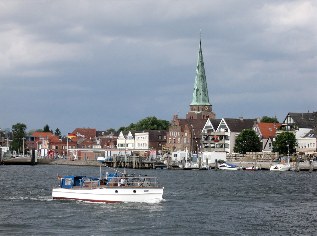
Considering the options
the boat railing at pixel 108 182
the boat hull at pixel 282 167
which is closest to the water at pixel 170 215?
the boat railing at pixel 108 182

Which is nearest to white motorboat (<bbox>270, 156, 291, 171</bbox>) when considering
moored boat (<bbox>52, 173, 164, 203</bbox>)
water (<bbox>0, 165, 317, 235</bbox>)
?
water (<bbox>0, 165, 317, 235</bbox>)

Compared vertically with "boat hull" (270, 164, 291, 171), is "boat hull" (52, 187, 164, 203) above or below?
below

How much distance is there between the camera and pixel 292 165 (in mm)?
181625

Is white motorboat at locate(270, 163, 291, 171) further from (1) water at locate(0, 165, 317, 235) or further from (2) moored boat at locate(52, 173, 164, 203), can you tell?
(2) moored boat at locate(52, 173, 164, 203)

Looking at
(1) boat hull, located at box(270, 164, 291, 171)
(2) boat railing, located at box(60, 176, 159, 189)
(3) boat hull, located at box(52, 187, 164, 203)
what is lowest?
(3) boat hull, located at box(52, 187, 164, 203)

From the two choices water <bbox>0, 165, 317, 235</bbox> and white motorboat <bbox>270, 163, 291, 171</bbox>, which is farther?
white motorboat <bbox>270, 163, 291, 171</bbox>

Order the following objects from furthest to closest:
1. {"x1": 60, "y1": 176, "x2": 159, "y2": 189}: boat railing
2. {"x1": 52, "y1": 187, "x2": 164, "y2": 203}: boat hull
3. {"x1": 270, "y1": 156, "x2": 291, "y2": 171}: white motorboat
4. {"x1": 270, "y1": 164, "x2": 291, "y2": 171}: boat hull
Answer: {"x1": 270, "y1": 156, "x2": 291, "y2": 171}: white motorboat
{"x1": 270, "y1": 164, "x2": 291, "y2": 171}: boat hull
{"x1": 60, "y1": 176, "x2": 159, "y2": 189}: boat railing
{"x1": 52, "y1": 187, "x2": 164, "y2": 203}: boat hull

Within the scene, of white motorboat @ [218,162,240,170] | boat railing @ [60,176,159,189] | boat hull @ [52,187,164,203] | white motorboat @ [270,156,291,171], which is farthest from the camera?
white motorboat @ [218,162,240,170]

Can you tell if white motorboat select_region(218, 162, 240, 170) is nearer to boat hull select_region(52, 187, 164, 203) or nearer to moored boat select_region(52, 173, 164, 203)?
moored boat select_region(52, 173, 164, 203)

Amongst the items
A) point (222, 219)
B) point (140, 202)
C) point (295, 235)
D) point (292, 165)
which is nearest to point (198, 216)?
point (222, 219)

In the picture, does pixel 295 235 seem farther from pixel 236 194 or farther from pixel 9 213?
pixel 236 194

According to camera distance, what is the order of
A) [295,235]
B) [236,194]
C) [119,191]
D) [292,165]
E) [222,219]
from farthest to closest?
1. [292,165]
2. [236,194]
3. [119,191]
4. [222,219]
5. [295,235]

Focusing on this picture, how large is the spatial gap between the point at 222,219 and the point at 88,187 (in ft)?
54.5

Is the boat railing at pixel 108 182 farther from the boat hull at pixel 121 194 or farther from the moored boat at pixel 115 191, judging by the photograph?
the boat hull at pixel 121 194
